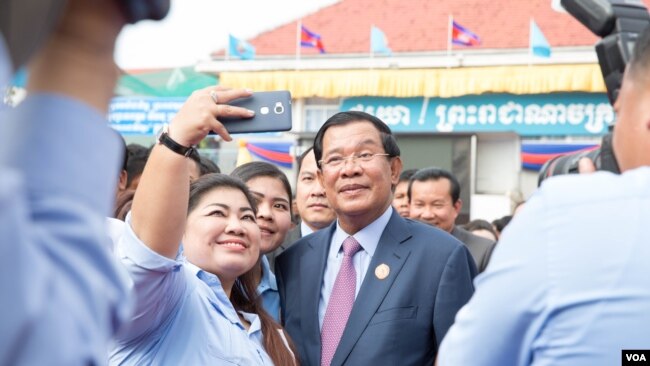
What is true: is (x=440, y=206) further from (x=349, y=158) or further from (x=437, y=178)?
(x=349, y=158)

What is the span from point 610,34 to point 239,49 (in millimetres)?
18645

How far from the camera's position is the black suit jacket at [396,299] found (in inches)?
116

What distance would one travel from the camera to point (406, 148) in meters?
11.4

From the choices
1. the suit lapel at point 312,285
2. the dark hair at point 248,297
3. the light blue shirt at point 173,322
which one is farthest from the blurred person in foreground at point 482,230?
the light blue shirt at point 173,322

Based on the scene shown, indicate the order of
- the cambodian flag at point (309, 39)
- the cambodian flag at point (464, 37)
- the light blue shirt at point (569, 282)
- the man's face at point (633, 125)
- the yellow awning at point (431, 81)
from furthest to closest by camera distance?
1. the cambodian flag at point (309, 39)
2. the cambodian flag at point (464, 37)
3. the yellow awning at point (431, 81)
4. the man's face at point (633, 125)
5. the light blue shirt at point (569, 282)

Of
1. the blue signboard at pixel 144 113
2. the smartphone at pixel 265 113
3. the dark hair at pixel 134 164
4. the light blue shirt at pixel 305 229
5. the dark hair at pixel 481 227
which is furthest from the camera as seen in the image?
the blue signboard at pixel 144 113

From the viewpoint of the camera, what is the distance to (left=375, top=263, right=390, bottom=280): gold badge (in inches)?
123

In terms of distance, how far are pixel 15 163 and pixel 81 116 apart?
0.08 meters

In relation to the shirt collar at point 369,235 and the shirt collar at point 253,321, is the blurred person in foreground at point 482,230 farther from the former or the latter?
the shirt collar at point 253,321

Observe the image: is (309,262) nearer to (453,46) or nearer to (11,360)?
(11,360)

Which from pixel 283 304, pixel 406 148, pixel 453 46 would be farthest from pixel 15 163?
pixel 453 46

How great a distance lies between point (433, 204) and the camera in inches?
223

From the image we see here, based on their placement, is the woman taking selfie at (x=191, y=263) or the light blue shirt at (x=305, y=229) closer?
the woman taking selfie at (x=191, y=263)

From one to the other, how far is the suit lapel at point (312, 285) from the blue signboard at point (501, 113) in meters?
15.0
